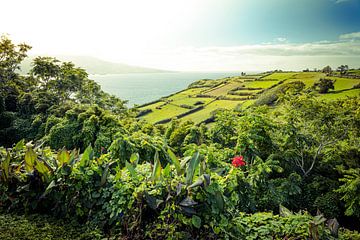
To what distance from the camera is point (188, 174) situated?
76.5 inches

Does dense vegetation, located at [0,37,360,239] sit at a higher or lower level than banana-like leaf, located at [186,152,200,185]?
lower

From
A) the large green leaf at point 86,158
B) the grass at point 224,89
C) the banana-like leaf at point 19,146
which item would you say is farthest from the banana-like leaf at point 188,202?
the grass at point 224,89

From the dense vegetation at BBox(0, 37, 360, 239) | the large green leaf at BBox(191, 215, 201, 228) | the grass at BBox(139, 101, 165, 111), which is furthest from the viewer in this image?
the grass at BBox(139, 101, 165, 111)

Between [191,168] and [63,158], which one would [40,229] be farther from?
[191,168]

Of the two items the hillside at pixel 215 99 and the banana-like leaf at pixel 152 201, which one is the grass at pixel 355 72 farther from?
the banana-like leaf at pixel 152 201

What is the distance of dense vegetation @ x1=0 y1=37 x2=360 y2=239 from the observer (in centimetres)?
192

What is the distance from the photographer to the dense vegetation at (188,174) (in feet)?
6.30

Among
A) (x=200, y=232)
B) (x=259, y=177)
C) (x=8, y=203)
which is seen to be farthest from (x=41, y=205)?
(x=259, y=177)

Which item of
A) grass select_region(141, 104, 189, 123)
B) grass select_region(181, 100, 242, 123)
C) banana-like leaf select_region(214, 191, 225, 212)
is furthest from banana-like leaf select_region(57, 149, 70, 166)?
grass select_region(141, 104, 189, 123)

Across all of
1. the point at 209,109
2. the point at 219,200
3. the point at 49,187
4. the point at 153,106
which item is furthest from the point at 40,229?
the point at 153,106

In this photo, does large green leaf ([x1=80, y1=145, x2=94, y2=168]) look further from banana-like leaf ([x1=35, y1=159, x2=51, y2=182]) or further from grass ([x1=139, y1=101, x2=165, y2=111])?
grass ([x1=139, y1=101, x2=165, y2=111])

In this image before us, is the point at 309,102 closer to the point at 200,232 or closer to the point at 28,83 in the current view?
the point at 200,232

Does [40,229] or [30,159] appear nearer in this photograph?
[40,229]

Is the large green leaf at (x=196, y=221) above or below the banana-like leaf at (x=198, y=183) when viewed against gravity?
below
